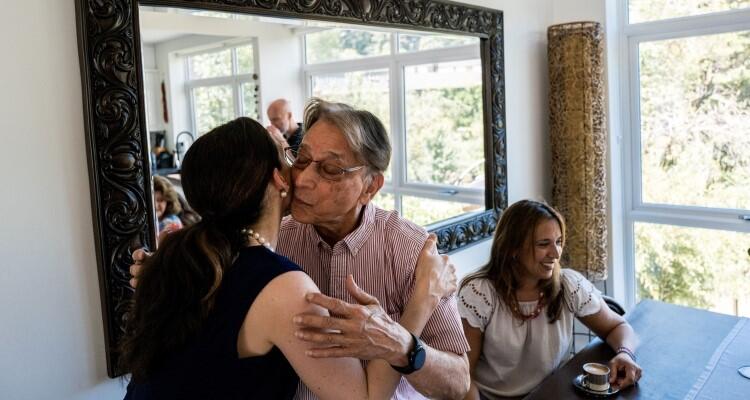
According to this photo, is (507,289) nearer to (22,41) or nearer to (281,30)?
(281,30)

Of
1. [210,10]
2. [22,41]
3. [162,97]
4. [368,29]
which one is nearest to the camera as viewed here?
[22,41]

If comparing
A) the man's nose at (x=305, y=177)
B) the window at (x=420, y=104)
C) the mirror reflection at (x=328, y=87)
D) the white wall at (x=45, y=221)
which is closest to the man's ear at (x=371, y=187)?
the man's nose at (x=305, y=177)

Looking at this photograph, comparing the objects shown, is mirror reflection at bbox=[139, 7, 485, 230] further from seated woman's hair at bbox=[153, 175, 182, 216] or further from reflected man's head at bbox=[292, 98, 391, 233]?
reflected man's head at bbox=[292, 98, 391, 233]

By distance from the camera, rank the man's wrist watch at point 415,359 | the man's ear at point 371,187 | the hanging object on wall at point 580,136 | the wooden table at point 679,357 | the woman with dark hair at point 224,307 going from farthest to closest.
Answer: the hanging object on wall at point 580,136 < the wooden table at point 679,357 < the man's ear at point 371,187 < the man's wrist watch at point 415,359 < the woman with dark hair at point 224,307

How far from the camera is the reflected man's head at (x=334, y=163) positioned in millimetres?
1357

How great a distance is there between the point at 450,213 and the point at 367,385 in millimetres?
1740

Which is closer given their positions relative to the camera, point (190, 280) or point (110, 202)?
point (190, 280)

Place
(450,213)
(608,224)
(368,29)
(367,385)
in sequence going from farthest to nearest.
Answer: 1. (608,224)
2. (450,213)
3. (368,29)
4. (367,385)

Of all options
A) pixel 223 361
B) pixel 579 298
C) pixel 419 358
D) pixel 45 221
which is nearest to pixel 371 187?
pixel 419 358

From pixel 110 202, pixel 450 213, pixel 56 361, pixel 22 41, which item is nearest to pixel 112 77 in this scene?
pixel 22 41

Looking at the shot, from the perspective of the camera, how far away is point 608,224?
350cm

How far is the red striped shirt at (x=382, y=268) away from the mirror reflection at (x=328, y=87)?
0.42 metres

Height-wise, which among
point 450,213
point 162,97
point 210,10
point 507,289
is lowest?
point 507,289

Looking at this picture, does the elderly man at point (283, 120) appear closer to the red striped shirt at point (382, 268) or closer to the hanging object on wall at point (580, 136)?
the red striped shirt at point (382, 268)
